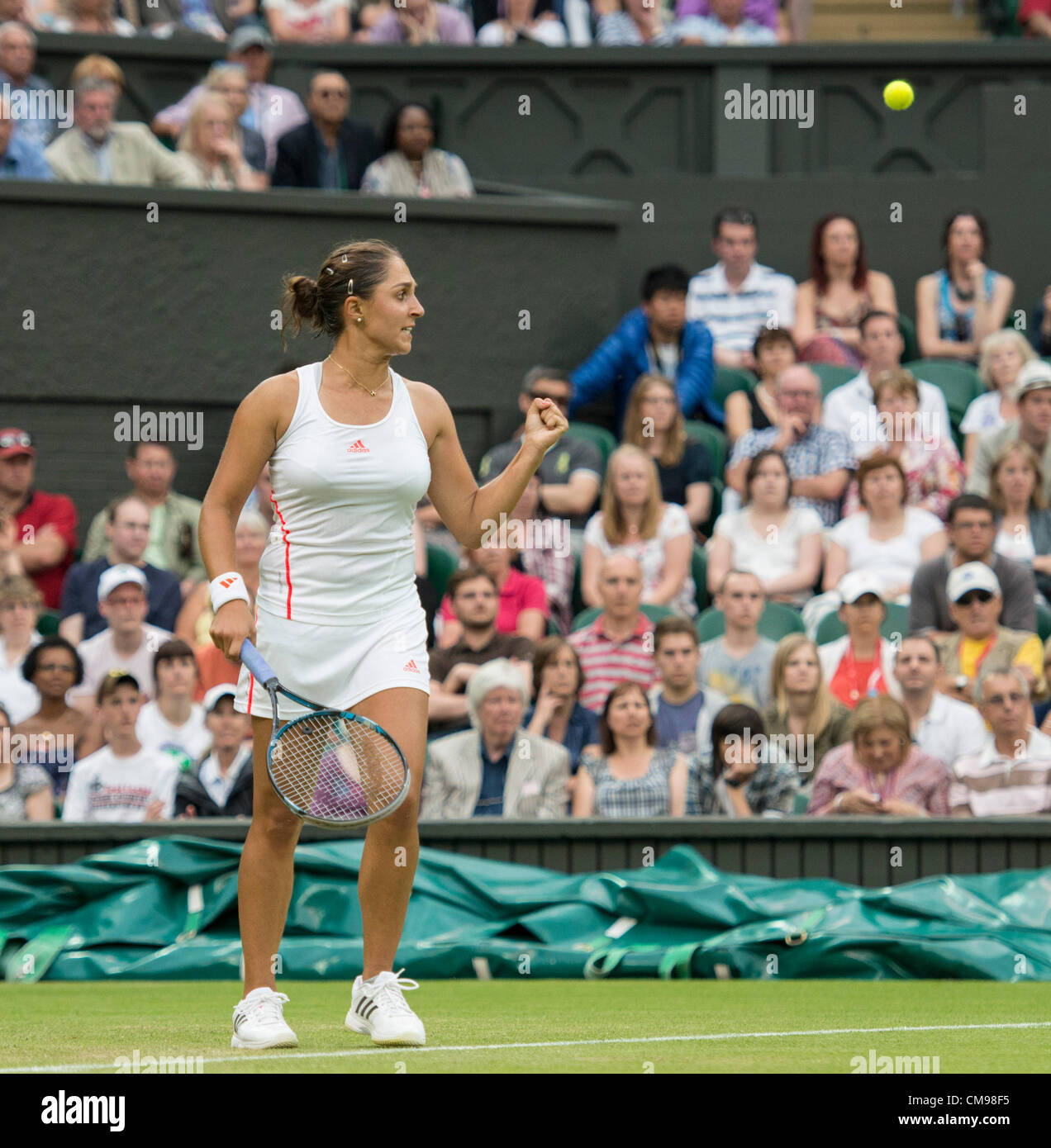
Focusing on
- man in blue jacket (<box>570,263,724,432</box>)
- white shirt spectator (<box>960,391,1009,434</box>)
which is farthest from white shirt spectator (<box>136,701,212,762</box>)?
white shirt spectator (<box>960,391,1009,434</box>)

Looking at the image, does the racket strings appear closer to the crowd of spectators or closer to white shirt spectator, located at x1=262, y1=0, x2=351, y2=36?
the crowd of spectators

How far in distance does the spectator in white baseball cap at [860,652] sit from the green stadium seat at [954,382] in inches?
99.7

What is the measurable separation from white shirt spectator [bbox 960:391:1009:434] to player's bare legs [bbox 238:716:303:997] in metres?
6.68

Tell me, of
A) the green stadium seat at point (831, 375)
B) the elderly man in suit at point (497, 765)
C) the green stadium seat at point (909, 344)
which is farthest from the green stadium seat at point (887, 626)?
the green stadium seat at point (909, 344)

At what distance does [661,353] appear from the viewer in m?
11.6

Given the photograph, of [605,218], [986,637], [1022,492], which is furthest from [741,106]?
[986,637]

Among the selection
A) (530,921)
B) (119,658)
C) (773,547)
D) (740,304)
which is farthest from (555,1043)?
(740,304)

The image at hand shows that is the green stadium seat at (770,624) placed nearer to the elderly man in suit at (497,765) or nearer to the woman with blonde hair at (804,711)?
the woman with blonde hair at (804,711)

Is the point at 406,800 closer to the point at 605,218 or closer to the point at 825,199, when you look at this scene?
the point at 605,218

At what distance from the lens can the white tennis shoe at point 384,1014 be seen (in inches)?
185

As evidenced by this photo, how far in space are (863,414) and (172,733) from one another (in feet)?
13.3

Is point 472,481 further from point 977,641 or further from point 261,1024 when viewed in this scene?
point 977,641

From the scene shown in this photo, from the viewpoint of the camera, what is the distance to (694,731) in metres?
9.08

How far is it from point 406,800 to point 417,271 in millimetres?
7521
